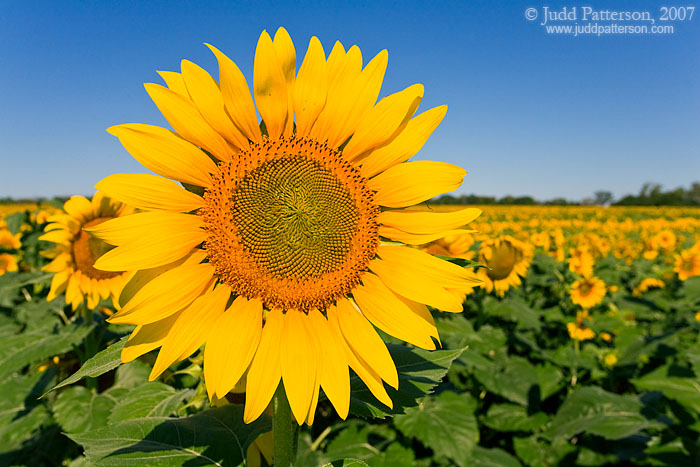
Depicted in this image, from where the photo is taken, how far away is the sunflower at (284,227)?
1.04m

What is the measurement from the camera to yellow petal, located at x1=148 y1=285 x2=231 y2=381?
1.03 meters

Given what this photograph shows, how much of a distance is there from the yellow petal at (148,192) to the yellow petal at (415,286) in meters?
0.50

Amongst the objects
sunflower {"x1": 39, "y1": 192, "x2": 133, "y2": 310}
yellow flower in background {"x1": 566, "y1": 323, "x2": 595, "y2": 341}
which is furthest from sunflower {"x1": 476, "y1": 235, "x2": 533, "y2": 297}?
sunflower {"x1": 39, "y1": 192, "x2": 133, "y2": 310}

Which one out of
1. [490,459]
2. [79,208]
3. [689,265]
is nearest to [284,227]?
[79,208]

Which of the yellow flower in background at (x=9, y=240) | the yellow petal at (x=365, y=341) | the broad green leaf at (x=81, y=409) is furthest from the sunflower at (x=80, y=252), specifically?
the yellow flower in background at (x=9, y=240)

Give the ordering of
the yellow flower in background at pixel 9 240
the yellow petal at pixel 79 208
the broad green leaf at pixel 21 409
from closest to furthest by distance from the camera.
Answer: the broad green leaf at pixel 21 409 → the yellow petal at pixel 79 208 → the yellow flower in background at pixel 9 240

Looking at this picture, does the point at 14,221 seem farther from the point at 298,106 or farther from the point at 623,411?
the point at 623,411

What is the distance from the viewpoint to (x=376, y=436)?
3.94 meters

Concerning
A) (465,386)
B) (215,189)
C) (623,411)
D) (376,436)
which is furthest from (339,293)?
(465,386)

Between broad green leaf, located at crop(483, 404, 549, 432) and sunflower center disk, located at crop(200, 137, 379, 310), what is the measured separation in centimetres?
431

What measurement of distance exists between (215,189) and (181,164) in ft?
0.32

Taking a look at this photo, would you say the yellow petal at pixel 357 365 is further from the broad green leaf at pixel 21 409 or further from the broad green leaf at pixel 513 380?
the broad green leaf at pixel 513 380

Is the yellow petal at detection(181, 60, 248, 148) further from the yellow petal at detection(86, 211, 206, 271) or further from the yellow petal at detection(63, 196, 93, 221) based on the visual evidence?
the yellow petal at detection(63, 196, 93, 221)

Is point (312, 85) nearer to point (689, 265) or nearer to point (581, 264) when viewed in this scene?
point (581, 264)
